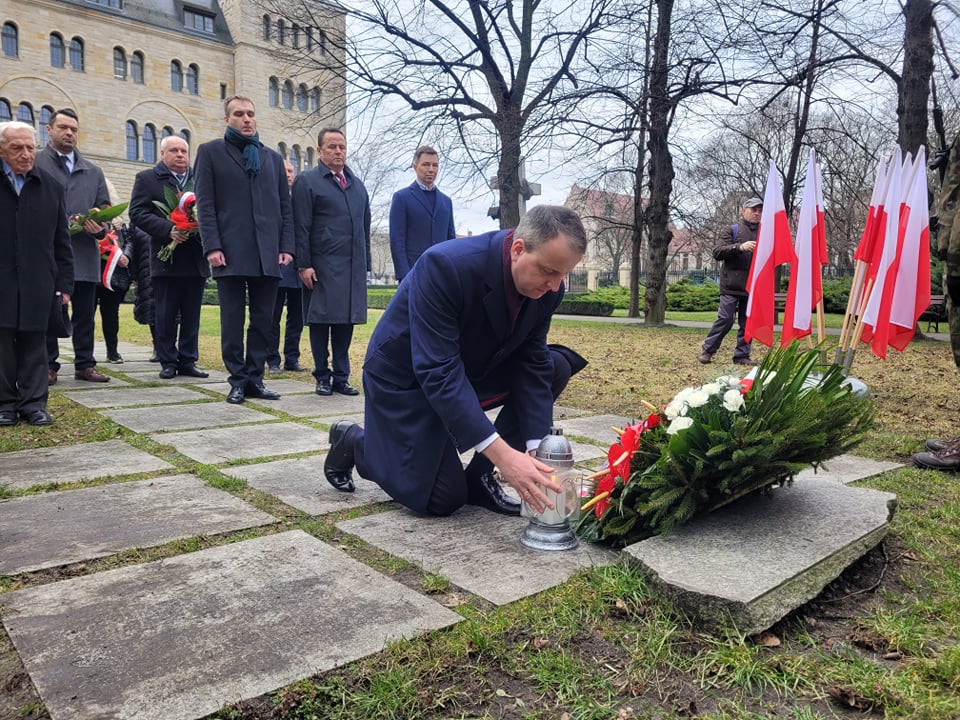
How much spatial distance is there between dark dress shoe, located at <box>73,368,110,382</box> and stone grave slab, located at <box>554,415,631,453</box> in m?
4.25

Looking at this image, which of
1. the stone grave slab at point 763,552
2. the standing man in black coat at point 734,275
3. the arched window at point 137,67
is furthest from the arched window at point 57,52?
the stone grave slab at point 763,552

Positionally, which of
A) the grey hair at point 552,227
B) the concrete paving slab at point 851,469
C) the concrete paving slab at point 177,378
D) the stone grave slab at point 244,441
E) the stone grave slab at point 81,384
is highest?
the grey hair at point 552,227

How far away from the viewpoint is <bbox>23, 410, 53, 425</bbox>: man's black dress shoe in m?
4.60

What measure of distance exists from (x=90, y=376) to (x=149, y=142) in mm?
42010

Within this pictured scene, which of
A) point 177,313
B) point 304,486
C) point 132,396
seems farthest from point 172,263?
point 304,486

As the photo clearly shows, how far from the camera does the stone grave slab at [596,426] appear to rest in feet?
14.7

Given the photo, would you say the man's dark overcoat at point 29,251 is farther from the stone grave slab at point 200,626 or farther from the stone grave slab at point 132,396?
the stone grave slab at point 200,626

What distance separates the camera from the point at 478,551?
8.34ft

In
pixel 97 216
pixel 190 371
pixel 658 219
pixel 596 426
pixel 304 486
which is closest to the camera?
pixel 304 486

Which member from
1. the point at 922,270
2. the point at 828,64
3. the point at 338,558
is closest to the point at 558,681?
the point at 338,558

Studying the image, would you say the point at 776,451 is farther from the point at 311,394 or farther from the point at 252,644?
the point at 311,394

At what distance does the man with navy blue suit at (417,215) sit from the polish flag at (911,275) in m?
3.54

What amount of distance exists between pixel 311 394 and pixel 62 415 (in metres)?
1.84

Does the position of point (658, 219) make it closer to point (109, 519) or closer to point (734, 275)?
point (734, 275)
